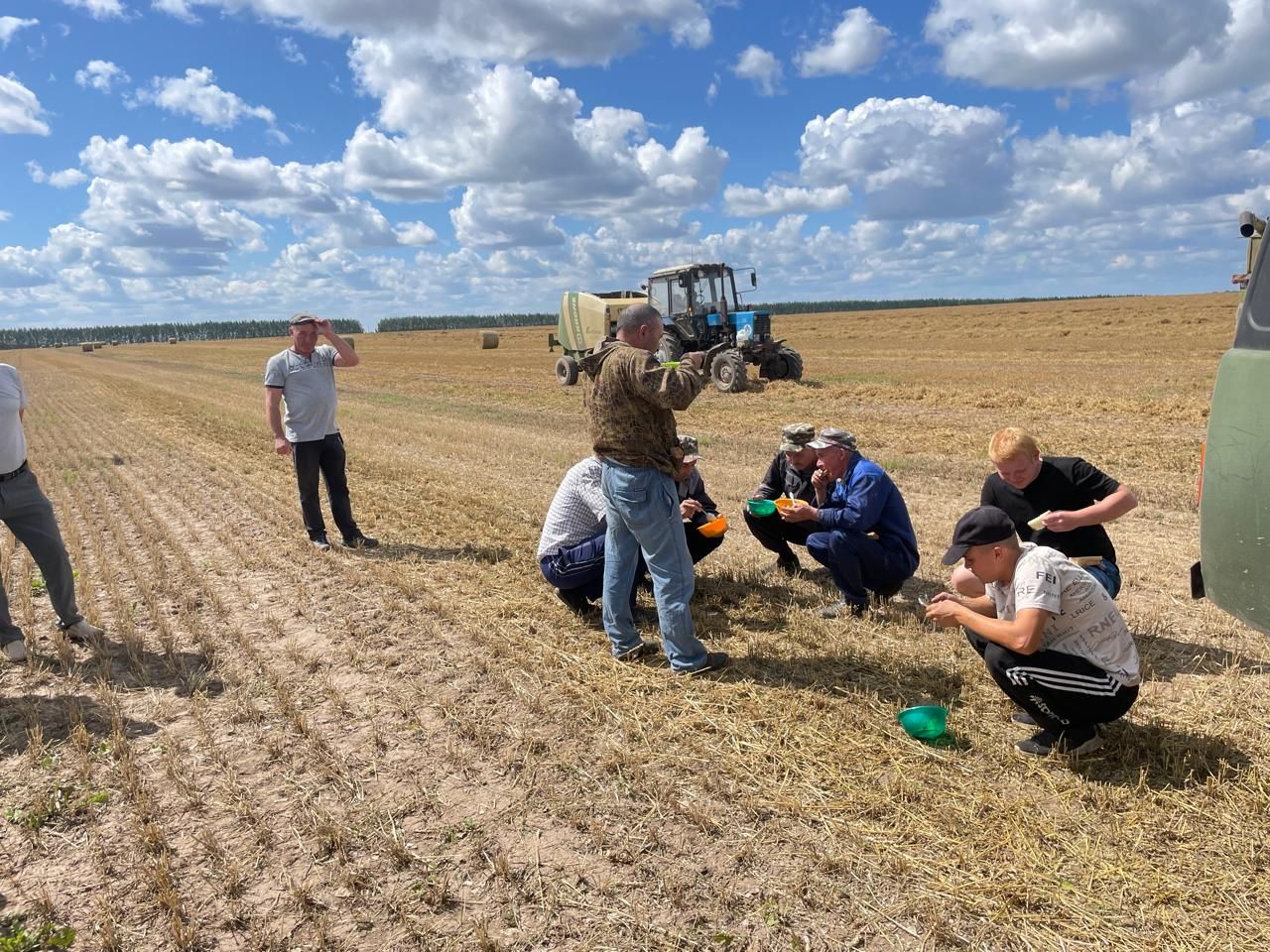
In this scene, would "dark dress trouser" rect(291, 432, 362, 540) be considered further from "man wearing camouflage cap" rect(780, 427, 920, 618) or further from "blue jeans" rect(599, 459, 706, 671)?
"man wearing camouflage cap" rect(780, 427, 920, 618)

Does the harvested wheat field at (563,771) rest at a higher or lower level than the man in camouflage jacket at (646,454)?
lower

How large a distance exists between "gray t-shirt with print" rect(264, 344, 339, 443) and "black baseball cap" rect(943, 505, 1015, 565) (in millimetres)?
5257

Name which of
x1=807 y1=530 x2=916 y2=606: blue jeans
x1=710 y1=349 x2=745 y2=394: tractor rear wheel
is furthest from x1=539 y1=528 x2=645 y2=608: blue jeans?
x1=710 y1=349 x2=745 y2=394: tractor rear wheel

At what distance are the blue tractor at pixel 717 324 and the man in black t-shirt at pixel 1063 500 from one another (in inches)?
575

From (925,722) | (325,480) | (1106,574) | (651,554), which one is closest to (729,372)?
(325,480)

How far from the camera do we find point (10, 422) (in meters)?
4.73

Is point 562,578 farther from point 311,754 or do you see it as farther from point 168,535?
point 168,535

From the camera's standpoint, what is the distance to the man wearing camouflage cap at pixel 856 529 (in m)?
5.05

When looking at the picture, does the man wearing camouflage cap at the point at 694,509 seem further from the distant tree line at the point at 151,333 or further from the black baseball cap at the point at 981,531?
the distant tree line at the point at 151,333

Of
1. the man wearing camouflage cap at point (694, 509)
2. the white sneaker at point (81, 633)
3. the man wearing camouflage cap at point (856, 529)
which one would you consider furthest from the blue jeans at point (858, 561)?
the white sneaker at point (81, 633)

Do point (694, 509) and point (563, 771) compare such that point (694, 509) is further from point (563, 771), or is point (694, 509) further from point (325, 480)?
point (325, 480)

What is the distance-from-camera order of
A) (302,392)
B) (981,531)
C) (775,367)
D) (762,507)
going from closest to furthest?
(981,531)
(762,507)
(302,392)
(775,367)

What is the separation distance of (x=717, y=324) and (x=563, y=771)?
1658 centimetres

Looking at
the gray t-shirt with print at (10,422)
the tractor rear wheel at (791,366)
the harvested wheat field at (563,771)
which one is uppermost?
the gray t-shirt with print at (10,422)
